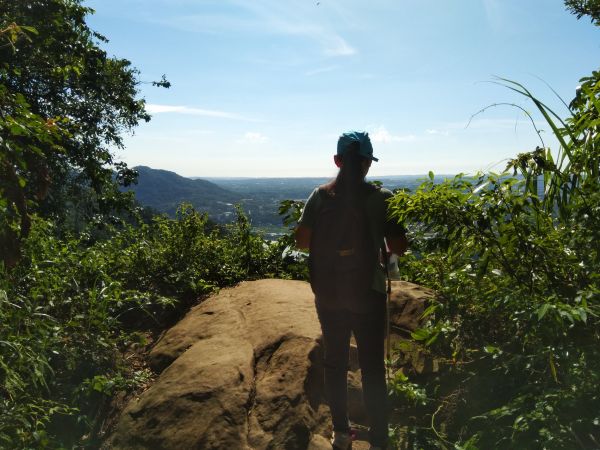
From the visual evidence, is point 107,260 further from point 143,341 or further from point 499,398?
point 499,398

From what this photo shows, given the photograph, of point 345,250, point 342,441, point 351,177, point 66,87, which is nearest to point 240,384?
point 342,441

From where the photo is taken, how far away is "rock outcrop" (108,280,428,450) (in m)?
3.68

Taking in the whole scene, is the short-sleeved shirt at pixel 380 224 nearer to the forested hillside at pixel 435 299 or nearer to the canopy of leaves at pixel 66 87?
the forested hillside at pixel 435 299

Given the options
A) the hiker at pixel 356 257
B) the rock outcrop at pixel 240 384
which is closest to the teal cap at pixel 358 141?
the hiker at pixel 356 257

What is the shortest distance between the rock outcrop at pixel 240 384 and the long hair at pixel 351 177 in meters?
1.72

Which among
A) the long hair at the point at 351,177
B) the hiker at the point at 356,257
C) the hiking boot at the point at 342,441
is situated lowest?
the hiking boot at the point at 342,441

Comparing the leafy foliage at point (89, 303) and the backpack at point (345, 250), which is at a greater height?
the backpack at point (345, 250)

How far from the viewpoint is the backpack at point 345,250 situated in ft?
10.6

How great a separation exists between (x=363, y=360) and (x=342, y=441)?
68 cm

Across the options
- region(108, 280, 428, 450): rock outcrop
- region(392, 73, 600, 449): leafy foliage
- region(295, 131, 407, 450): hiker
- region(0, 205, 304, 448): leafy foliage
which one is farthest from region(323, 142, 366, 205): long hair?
region(0, 205, 304, 448): leafy foliage

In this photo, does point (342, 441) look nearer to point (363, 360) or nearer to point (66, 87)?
point (363, 360)

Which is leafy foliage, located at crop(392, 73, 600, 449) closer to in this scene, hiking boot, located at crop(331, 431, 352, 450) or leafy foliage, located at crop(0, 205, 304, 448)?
hiking boot, located at crop(331, 431, 352, 450)

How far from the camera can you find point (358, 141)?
3201mm

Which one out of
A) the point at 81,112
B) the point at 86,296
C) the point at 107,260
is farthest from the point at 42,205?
the point at 86,296
